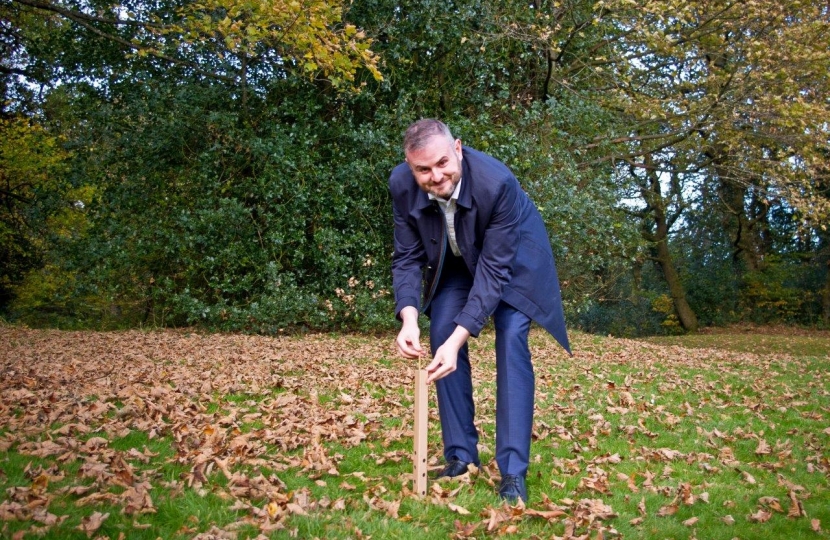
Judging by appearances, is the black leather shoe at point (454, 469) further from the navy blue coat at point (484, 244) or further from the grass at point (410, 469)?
the navy blue coat at point (484, 244)

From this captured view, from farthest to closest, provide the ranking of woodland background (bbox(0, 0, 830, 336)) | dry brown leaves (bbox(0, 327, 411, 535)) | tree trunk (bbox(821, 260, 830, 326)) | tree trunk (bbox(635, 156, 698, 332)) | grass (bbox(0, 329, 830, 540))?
1. tree trunk (bbox(635, 156, 698, 332))
2. tree trunk (bbox(821, 260, 830, 326))
3. woodland background (bbox(0, 0, 830, 336))
4. dry brown leaves (bbox(0, 327, 411, 535))
5. grass (bbox(0, 329, 830, 540))

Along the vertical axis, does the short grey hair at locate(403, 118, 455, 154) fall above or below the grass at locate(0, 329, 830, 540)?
above

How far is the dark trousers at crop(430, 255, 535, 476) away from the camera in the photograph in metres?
3.78

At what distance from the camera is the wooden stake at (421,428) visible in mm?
3598

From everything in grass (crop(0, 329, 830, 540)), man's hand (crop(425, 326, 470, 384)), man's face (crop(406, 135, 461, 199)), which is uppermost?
man's face (crop(406, 135, 461, 199))

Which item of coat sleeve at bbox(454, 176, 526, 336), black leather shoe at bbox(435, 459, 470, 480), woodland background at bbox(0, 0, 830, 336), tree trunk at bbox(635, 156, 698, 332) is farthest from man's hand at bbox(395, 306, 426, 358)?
tree trunk at bbox(635, 156, 698, 332)

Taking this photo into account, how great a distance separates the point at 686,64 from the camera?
17859 millimetres

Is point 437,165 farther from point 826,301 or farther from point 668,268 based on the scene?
point 826,301

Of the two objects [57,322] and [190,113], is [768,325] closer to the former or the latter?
[190,113]

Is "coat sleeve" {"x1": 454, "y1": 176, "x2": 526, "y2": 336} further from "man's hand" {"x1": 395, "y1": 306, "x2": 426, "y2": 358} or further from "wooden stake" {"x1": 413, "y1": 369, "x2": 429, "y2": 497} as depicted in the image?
"wooden stake" {"x1": 413, "y1": 369, "x2": 429, "y2": 497}

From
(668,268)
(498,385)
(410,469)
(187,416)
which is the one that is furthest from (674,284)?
(498,385)

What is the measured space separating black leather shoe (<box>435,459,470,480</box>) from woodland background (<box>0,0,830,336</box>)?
25.7 ft

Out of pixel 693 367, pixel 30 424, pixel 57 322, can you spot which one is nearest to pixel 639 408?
pixel 693 367

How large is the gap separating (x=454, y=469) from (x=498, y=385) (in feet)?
1.92
